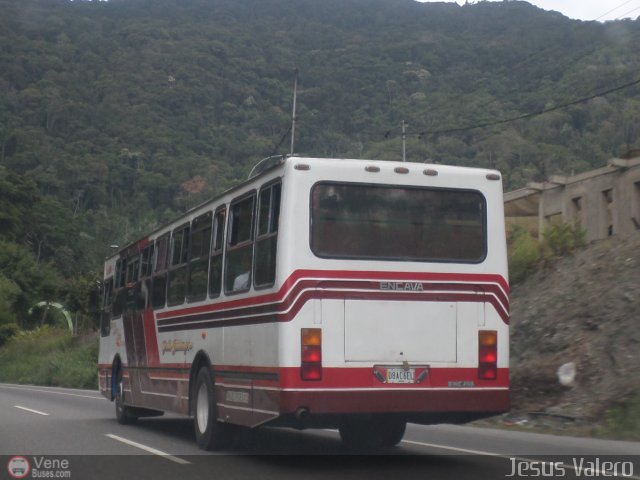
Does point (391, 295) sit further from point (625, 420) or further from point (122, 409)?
point (122, 409)

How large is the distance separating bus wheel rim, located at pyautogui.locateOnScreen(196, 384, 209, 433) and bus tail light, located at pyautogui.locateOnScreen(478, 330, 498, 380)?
3739 millimetres

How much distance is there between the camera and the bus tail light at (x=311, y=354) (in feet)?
36.9

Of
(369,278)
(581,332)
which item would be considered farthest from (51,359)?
(369,278)

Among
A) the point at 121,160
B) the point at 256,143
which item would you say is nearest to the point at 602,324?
the point at 256,143

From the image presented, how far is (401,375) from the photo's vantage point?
1165cm

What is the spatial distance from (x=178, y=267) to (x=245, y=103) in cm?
9971

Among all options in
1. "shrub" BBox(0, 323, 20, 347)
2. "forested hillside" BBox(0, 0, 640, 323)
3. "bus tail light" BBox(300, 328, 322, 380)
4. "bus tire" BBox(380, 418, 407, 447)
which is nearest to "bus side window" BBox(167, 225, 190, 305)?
"bus tire" BBox(380, 418, 407, 447)

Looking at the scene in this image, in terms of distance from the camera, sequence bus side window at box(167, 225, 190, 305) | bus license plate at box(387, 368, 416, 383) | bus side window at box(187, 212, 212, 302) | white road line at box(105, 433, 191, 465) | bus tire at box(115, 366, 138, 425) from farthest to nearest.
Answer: bus tire at box(115, 366, 138, 425) → bus side window at box(167, 225, 190, 305) → bus side window at box(187, 212, 212, 302) → white road line at box(105, 433, 191, 465) → bus license plate at box(387, 368, 416, 383)

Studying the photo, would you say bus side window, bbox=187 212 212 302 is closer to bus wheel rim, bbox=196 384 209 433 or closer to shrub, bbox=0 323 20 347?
bus wheel rim, bbox=196 384 209 433

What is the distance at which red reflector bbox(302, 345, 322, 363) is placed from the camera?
11.3 meters

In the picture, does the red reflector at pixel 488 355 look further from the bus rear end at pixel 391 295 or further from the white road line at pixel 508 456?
the white road line at pixel 508 456

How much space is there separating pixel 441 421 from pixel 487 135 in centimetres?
7544

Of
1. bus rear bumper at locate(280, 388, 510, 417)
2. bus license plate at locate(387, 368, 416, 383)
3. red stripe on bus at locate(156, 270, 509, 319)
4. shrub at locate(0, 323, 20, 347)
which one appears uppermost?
shrub at locate(0, 323, 20, 347)

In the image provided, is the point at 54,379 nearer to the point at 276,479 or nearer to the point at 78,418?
the point at 78,418
